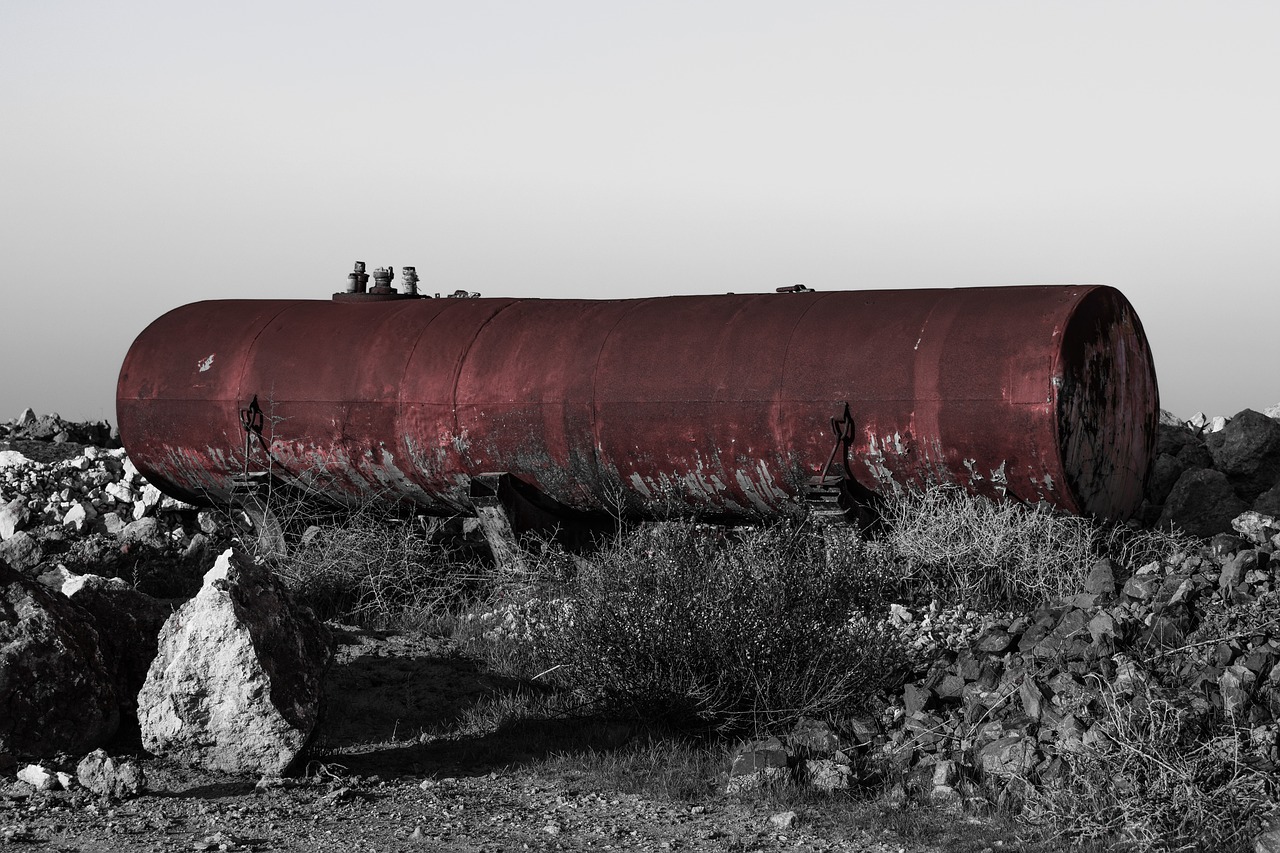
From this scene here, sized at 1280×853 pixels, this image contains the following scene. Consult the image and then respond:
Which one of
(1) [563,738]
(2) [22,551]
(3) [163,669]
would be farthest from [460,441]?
(3) [163,669]

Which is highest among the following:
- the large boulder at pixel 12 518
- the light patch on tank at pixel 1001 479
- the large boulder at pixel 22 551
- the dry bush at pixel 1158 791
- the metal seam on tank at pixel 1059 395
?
the metal seam on tank at pixel 1059 395

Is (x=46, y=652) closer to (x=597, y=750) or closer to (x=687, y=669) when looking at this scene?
(x=597, y=750)

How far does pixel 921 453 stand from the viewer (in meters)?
7.90

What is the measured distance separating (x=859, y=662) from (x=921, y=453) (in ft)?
6.44

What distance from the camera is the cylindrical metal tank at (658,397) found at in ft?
25.5

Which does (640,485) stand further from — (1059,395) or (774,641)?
(1059,395)

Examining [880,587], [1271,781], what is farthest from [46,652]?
[1271,781]

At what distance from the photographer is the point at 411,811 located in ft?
17.5

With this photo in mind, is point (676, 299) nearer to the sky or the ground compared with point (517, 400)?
nearer to the sky

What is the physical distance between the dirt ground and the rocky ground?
0.01 metres

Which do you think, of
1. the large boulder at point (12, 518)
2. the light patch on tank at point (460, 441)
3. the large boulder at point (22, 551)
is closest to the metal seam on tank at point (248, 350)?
the light patch on tank at point (460, 441)

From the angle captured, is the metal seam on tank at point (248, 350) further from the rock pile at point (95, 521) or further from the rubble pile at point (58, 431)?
the rubble pile at point (58, 431)

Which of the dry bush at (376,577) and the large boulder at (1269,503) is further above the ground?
the large boulder at (1269,503)

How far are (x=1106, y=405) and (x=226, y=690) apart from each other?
204 inches
